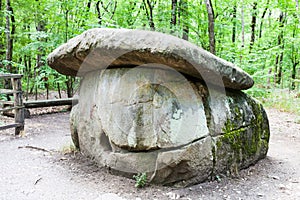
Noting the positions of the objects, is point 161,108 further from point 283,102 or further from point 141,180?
point 283,102

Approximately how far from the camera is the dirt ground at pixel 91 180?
10.6 ft

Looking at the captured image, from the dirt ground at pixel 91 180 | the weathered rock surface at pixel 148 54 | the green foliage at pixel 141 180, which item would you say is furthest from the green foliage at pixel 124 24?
the green foliage at pixel 141 180

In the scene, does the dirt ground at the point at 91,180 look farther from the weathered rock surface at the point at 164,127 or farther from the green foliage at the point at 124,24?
the green foliage at the point at 124,24

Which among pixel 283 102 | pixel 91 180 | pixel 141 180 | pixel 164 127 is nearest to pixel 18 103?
pixel 91 180

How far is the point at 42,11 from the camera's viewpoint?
973 centimetres

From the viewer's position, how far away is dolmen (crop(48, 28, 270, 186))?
10.9 feet

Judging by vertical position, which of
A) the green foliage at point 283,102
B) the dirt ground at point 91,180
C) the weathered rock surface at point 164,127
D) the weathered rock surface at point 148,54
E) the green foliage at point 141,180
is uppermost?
the weathered rock surface at point 148,54

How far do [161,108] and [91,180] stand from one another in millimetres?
1385

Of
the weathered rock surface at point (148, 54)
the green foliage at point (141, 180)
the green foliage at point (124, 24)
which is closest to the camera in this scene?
the weathered rock surface at point (148, 54)

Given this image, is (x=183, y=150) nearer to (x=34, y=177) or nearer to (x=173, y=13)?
(x=34, y=177)

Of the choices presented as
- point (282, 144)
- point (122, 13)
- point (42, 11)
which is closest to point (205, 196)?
point (282, 144)

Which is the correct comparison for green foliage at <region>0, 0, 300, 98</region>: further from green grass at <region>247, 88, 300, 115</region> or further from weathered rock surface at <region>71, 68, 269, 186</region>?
weathered rock surface at <region>71, 68, 269, 186</region>

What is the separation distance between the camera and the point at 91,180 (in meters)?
3.61

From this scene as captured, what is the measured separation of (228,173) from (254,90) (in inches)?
296
